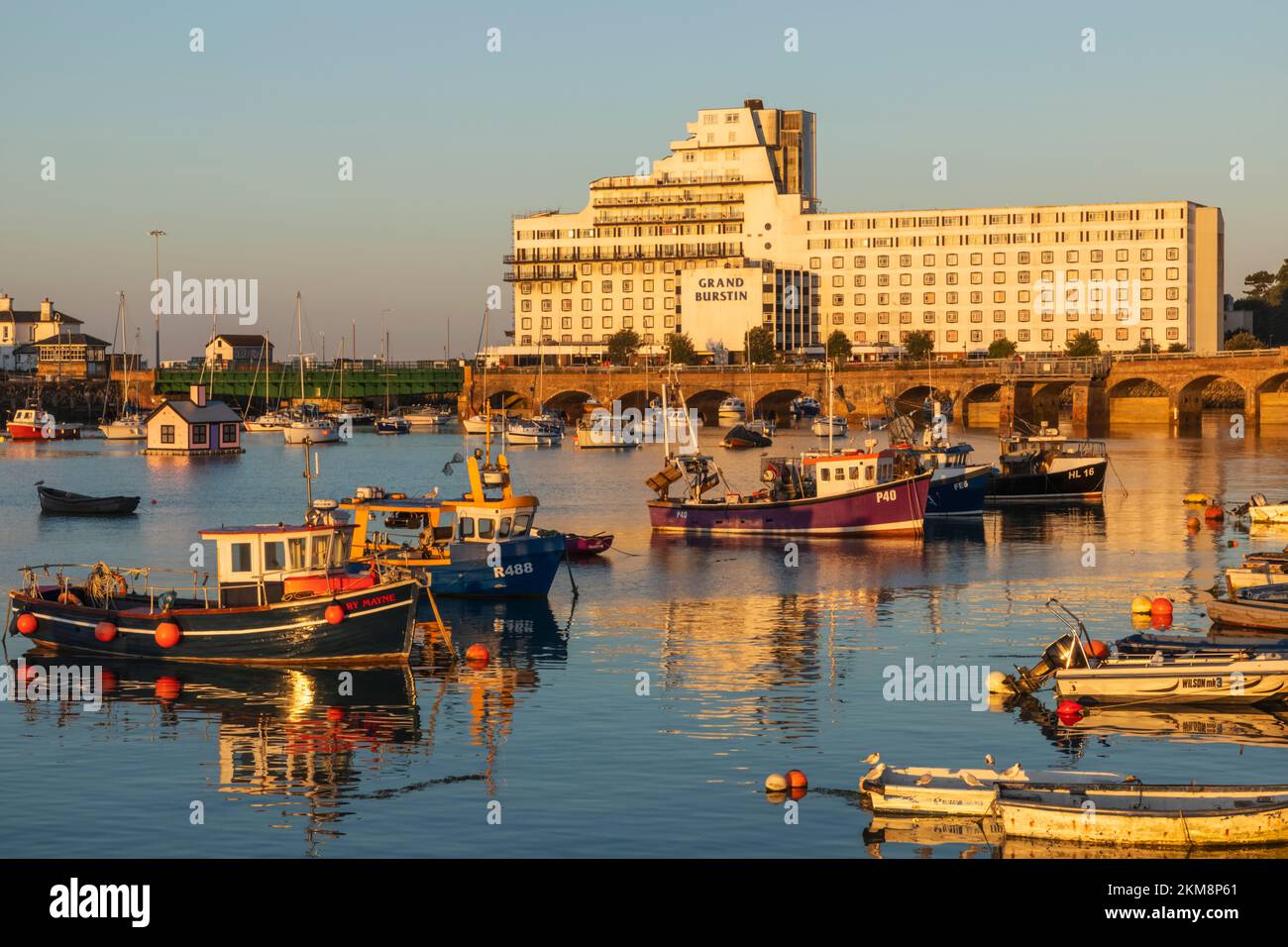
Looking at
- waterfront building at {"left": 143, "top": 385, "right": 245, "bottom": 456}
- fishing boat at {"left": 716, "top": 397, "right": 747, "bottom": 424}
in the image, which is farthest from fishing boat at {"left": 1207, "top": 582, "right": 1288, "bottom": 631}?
fishing boat at {"left": 716, "top": 397, "right": 747, "bottom": 424}

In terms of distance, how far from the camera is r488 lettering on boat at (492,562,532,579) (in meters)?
58.4

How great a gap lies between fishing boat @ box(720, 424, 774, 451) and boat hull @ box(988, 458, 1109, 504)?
2485 inches

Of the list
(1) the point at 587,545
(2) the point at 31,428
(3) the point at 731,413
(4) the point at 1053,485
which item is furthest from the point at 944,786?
(2) the point at 31,428

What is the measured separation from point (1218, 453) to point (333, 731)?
111 m

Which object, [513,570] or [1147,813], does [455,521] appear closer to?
[513,570]

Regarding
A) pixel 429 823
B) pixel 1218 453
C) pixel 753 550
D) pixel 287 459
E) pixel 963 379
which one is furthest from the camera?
pixel 963 379

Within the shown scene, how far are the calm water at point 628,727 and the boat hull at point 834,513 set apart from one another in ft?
17.5

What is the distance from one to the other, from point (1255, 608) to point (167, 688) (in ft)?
105

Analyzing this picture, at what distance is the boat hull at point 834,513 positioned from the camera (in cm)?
8025

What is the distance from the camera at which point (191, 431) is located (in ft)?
514
